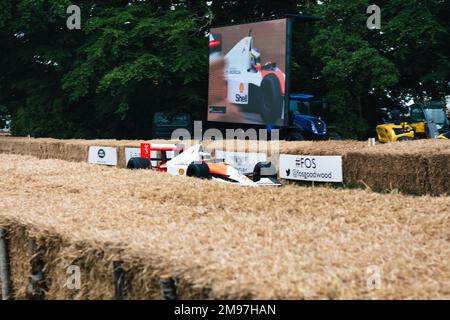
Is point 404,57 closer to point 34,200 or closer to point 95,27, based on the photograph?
point 95,27

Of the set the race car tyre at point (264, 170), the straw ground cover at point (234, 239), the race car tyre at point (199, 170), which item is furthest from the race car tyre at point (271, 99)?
the straw ground cover at point (234, 239)

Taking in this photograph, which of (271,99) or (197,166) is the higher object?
(271,99)

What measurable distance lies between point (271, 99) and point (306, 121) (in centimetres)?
341

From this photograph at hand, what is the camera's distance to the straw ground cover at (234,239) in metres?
3.39

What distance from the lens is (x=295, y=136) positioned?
24547mm

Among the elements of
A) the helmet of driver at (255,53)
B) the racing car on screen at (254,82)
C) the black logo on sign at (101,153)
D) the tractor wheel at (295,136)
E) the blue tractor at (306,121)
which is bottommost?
the black logo on sign at (101,153)

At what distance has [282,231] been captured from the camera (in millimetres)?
4566

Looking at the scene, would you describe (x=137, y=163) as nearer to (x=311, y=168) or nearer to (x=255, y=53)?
(x=311, y=168)

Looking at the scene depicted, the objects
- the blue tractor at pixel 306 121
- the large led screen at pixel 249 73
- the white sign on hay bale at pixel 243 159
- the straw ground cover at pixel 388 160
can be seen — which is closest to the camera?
the straw ground cover at pixel 388 160

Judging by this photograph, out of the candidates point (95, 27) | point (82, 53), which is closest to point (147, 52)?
point (95, 27)

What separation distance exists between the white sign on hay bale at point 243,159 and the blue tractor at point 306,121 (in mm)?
6184

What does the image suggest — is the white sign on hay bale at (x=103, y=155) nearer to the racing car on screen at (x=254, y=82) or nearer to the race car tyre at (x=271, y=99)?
the racing car on screen at (x=254, y=82)

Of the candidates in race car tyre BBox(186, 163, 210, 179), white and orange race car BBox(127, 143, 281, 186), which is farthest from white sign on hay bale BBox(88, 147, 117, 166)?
race car tyre BBox(186, 163, 210, 179)

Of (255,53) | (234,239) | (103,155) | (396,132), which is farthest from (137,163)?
(396,132)
